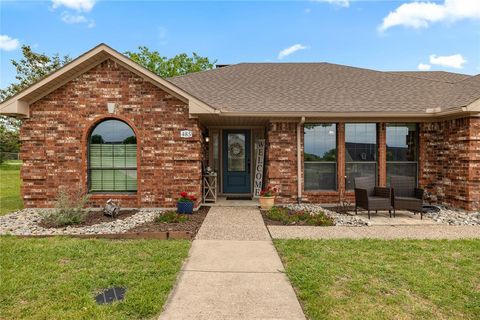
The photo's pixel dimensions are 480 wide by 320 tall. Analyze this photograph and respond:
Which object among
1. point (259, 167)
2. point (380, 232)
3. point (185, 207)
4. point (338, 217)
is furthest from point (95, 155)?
point (380, 232)

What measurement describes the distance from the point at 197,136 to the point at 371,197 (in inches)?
204

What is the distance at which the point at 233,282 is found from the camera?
145 inches

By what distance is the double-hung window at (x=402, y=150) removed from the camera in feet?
30.1

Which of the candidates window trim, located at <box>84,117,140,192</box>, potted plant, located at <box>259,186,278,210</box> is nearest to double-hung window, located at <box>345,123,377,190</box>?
potted plant, located at <box>259,186,278,210</box>

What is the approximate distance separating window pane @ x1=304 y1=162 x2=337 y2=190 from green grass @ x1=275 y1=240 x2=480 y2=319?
3.88 m

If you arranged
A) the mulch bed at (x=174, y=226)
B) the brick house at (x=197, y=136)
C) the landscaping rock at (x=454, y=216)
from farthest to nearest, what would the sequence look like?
the brick house at (x=197, y=136) → the landscaping rock at (x=454, y=216) → the mulch bed at (x=174, y=226)

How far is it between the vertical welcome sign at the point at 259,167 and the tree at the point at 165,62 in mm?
19048

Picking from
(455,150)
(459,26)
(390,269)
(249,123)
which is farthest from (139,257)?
(459,26)

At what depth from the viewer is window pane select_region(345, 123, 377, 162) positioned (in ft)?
29.9

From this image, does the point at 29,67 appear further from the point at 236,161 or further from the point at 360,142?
the point at 360,142

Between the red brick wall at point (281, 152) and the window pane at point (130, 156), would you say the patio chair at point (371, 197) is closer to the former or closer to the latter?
the red brick wall at point (281, 152)

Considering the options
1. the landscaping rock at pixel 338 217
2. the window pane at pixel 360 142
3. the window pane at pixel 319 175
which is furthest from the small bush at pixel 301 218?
the window pane at pixel 360 142

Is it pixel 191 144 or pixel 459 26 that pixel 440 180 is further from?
pixel 191 144

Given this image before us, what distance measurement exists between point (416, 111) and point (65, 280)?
9426 millimetres
